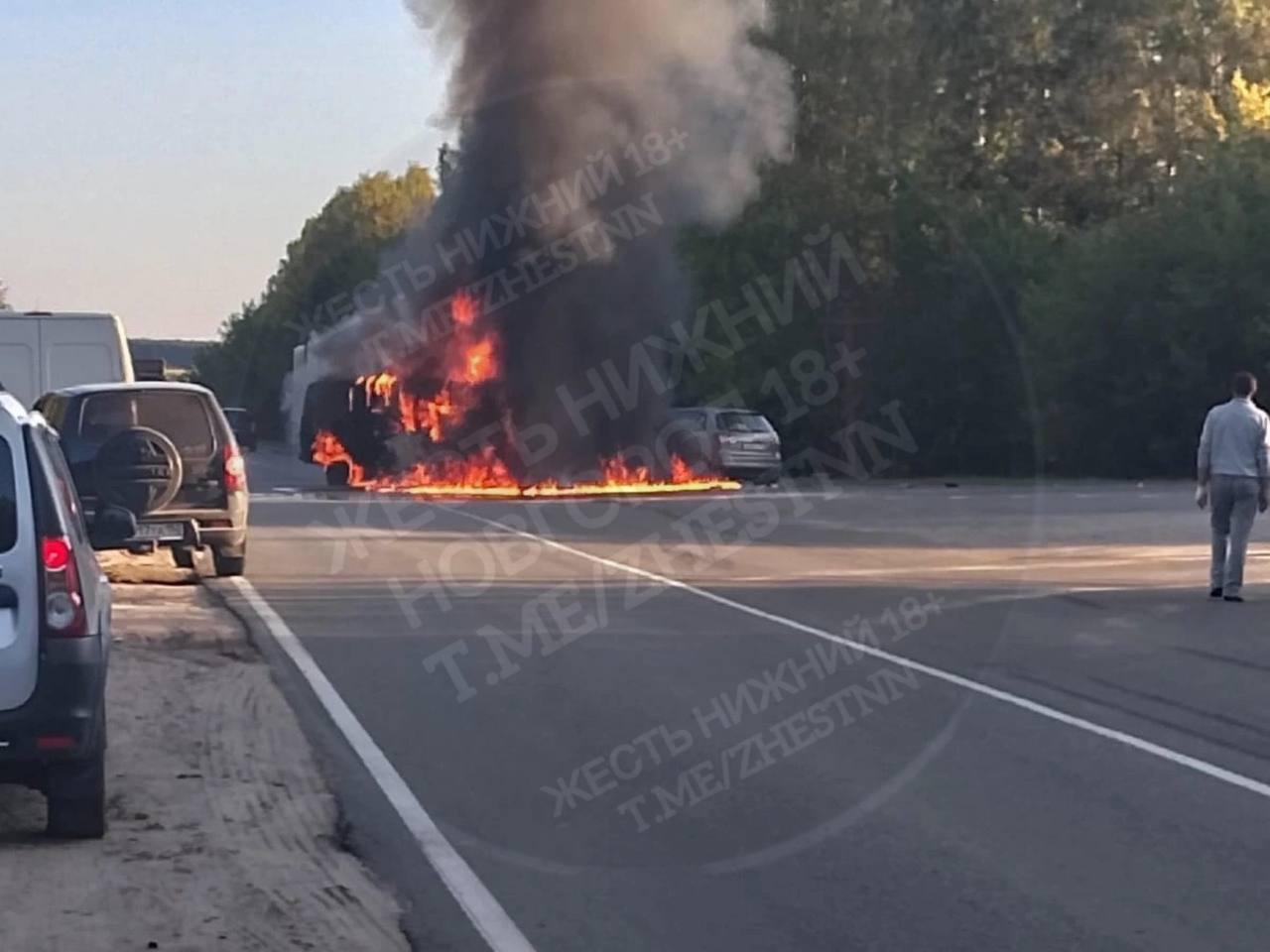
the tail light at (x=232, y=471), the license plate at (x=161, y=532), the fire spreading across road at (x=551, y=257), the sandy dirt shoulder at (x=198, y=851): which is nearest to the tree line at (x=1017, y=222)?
the fire spreading across road at (x=551, y=257)

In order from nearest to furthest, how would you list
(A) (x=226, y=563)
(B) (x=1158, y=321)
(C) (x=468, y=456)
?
(A) (x=226, y=563)
(C) (x=468, y=456)
(B) (x=1158, y=321)

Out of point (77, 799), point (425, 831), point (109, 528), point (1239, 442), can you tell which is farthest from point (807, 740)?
point (1239, 442)

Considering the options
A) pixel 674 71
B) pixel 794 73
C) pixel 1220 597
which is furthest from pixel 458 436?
pixel 1220 597

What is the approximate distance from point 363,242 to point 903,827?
63.5 metres

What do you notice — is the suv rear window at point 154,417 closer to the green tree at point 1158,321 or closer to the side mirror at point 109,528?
the side mirror at point 109,528

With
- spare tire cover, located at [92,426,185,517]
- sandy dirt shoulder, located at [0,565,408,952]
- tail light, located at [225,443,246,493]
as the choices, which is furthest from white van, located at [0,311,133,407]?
sandy dirt shoulder, located at [0,565,408,952]

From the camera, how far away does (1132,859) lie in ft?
25.9

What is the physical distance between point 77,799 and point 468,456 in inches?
1102

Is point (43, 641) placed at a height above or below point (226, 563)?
above

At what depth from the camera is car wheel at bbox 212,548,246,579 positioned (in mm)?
19281

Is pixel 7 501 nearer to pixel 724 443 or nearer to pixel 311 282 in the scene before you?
pixel 724 443

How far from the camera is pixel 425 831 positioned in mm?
8445

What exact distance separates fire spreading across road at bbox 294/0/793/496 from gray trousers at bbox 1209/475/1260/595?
56.8 feet

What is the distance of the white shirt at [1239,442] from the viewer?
1752cm
